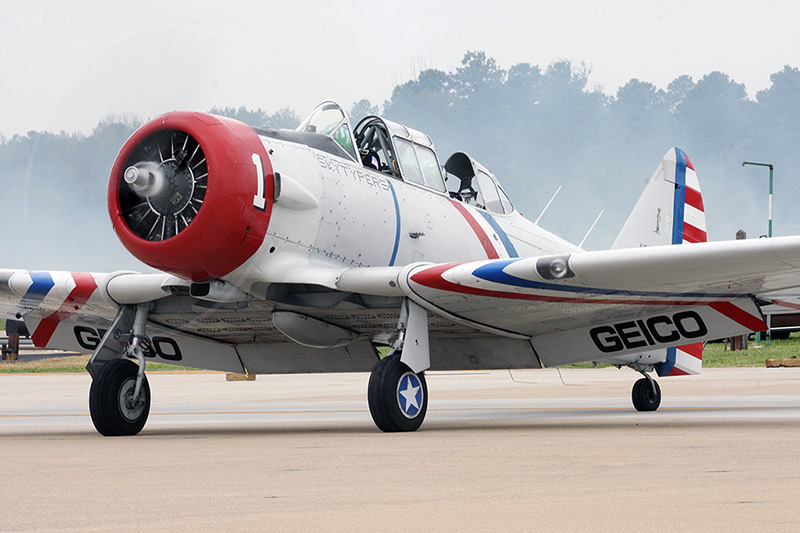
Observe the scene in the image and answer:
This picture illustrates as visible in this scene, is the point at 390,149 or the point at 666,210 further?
the point at 666,210

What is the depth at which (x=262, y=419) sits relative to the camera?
10.8 m

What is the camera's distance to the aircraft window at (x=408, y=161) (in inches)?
393

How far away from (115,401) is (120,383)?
0.22 m

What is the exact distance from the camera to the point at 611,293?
28.8ft

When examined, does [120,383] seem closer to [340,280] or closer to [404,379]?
[340,280]

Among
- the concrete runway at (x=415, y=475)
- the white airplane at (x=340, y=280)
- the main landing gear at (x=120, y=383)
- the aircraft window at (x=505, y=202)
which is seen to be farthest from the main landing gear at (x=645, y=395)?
the main landing gear at (x=120, y=383)

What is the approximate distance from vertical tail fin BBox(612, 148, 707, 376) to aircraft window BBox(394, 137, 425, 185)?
455 centimetres

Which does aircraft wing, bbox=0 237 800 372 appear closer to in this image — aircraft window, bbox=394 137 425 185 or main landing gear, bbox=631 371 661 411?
aircraft window, bbox=394 137 425 185

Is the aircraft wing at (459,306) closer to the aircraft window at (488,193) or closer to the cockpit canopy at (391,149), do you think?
the cockpit canopy at (391,149)

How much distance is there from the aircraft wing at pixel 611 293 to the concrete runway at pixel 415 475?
851 millimetres

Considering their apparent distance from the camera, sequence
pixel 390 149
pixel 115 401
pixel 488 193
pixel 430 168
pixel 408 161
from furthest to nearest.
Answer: pixel 488 193 < pixel 430 168 < pixel 408 161 < pixel 390 149 < pixel 115 401

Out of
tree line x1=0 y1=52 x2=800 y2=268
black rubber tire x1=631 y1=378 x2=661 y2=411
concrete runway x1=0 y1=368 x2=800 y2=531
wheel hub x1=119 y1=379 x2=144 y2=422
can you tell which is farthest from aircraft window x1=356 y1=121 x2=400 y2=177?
tree line x1=0 y1=52 x2=800 y2=268

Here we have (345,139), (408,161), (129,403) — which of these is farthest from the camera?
(408,161)

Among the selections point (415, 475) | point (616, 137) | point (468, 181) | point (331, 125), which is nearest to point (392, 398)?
point (331, 125)
